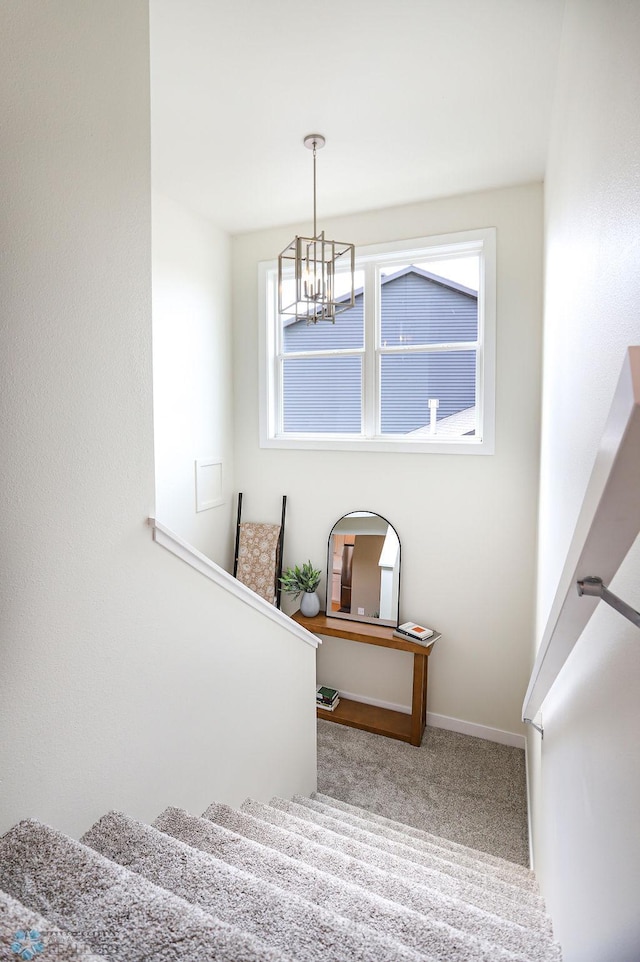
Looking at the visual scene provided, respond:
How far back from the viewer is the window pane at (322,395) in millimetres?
3779

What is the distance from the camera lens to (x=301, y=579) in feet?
12.6

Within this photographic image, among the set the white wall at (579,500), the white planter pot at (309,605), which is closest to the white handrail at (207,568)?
the white wall at (579,500)

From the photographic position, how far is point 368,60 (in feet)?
6.81

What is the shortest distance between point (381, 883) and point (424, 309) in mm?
3117

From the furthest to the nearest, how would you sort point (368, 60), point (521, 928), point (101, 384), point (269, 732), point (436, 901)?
1. point (269, 732)
2. point (368, 60)
3. point (101, 384)
4. point (436, 901)
5. point (521, 928)

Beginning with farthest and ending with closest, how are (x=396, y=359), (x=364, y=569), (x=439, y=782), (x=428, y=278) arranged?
(x=364, y=569) → (x=396, y=359) → (x=428, y=278) → (x=439, y=782)

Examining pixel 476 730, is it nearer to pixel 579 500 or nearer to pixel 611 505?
pixel 579 500

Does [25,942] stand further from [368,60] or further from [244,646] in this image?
[368,60]

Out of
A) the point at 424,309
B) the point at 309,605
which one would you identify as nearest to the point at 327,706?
the point at 309,605

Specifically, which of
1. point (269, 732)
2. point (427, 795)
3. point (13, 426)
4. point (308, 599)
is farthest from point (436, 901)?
point (308, 599)

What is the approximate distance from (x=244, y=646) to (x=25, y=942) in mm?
1345

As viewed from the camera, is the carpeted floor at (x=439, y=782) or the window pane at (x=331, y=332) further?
the window pane at (x=331, y=332)
